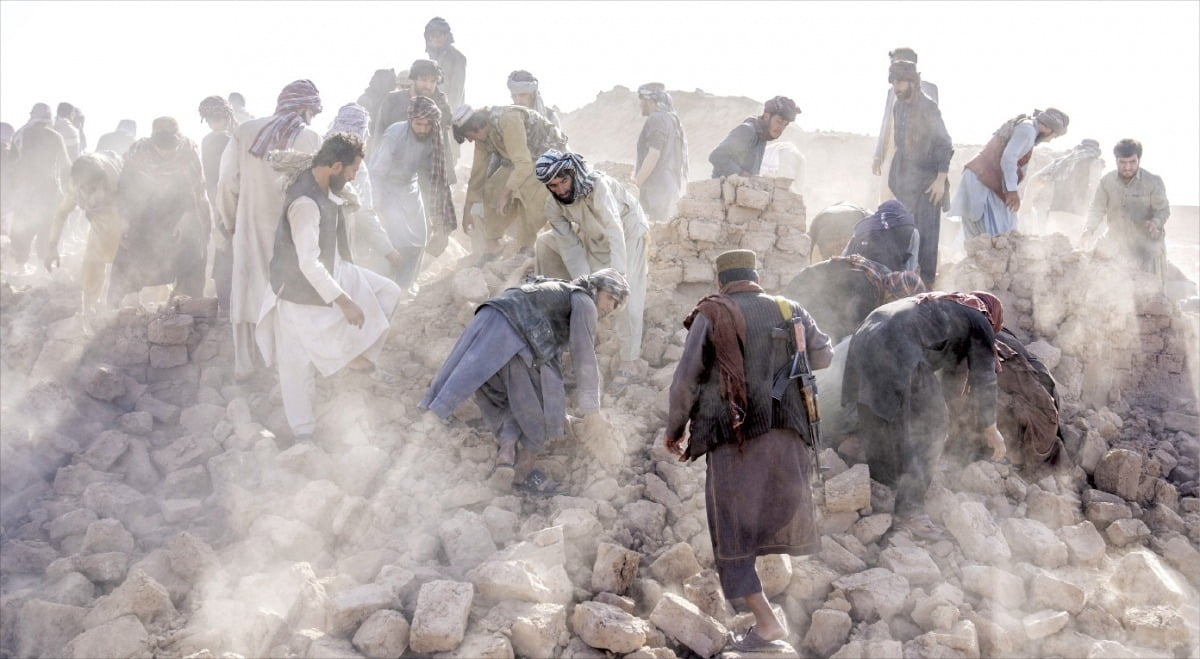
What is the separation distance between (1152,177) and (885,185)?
2199mm

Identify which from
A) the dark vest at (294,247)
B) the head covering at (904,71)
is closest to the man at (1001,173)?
the head covering at (904,71)

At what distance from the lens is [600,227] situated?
556 cm

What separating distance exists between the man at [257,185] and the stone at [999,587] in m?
4.24

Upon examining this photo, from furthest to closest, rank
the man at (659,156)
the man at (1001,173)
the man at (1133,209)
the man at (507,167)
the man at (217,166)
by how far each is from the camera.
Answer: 1. the man at (659,156)
2. the man at (1133,209)
3. the man at (1001,173)
4. the man at (217,166)
5. the man at (507,167)

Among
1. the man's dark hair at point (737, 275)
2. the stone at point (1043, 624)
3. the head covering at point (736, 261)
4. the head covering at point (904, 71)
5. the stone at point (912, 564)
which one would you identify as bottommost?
the stone at point (1043, 624)

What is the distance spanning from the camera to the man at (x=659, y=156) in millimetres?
8008

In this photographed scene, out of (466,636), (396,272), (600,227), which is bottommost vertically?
(466,636)

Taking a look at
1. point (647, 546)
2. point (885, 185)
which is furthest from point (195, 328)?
point (885, 185)

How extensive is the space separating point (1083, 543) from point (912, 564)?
102 cm

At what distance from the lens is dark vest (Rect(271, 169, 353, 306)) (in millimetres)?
4879

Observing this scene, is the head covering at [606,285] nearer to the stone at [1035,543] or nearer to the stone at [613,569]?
the stone at [613,569]

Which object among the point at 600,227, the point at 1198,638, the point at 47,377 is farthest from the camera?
the point at 47,377

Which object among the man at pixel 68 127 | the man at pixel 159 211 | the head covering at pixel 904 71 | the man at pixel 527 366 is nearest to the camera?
the man at pixel 527 366

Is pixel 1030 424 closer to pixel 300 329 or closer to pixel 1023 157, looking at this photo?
pixel 1023 157
